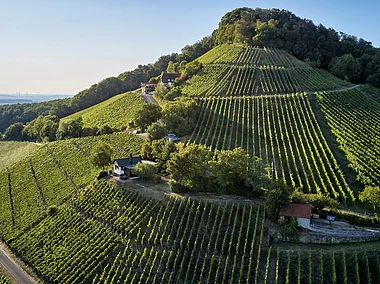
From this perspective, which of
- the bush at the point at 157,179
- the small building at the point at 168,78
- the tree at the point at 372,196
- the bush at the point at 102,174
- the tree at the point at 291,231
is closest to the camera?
the tree at the point at 291,231

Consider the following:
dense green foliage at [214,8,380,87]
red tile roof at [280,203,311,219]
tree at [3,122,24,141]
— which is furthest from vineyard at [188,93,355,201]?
tree at [3,122,24,141]

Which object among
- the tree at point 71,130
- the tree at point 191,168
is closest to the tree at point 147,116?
the tree at point 71,130

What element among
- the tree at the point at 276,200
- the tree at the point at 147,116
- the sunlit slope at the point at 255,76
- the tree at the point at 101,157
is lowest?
the tree at the point at 276,200

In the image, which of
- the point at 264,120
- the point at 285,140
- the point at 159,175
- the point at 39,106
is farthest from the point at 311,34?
the point at 39,106

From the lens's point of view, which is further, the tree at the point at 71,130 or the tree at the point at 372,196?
the tree at the point at 71,130

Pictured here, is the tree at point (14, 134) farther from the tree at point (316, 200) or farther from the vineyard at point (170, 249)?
the tree at point (316, 200)

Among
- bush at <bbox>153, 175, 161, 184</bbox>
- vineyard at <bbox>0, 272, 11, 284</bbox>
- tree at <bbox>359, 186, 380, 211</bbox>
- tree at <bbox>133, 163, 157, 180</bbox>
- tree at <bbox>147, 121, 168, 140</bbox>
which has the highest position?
tree at <bbox>147, 121, 168, 140</bbox>

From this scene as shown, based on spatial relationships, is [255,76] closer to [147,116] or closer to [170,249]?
[147,116]

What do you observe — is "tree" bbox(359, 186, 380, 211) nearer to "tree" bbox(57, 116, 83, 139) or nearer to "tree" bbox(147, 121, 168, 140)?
"tree" bbox(147, 121, 168, 140)
